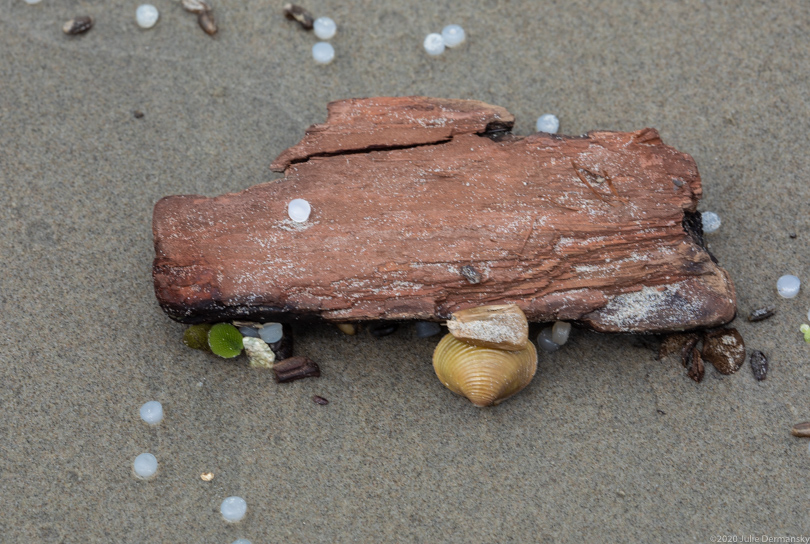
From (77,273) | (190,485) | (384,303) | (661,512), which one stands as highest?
(384,303)

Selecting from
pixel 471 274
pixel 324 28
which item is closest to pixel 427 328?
pixel 471 274

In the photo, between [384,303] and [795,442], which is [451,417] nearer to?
[384,303]

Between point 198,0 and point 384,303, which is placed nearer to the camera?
point 384,303

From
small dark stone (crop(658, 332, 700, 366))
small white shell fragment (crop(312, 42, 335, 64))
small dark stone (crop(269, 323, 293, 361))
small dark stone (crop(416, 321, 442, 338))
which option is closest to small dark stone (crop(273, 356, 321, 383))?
small dark stone (crop(269, 323, 293, 361))

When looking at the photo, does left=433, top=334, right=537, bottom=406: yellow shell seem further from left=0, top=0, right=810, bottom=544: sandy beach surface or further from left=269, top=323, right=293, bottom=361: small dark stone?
left=269, top=323, right=293, bottom=361: small dark stone

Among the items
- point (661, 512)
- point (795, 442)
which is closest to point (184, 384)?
point (661, 512)

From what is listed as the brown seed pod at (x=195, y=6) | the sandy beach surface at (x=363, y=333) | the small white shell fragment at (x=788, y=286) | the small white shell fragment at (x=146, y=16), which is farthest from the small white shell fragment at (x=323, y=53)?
the small white shell fragment at (x=788, y=286)
